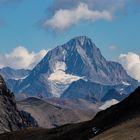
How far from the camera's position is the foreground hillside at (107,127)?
4505 inches

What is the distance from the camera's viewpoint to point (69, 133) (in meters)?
144

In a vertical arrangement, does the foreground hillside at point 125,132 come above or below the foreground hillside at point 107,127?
below

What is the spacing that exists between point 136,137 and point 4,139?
73667 mm

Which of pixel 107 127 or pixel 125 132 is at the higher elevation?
pixel 107 127

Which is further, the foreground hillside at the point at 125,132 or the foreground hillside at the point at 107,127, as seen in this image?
the foreground hillside at the point at 107,127

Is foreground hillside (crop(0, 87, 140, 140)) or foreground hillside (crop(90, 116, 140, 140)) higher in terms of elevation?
foreground hillside (crop(0, 87, 140, 140))

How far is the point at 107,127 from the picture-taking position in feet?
423

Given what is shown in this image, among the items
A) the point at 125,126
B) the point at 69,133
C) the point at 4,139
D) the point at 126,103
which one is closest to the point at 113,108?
the point at 126,103

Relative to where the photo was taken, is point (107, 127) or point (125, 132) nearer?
point (125, 132)

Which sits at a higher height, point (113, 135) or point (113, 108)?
point (113, 108)

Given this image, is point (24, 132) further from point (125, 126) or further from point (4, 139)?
point (125, 126)

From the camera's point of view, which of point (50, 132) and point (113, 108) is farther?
point (50, 132)

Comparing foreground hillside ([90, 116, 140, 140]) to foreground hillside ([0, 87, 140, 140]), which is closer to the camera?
foreground hillside ([90, 116, 140, 140])

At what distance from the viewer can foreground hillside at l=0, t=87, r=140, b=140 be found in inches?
4505
